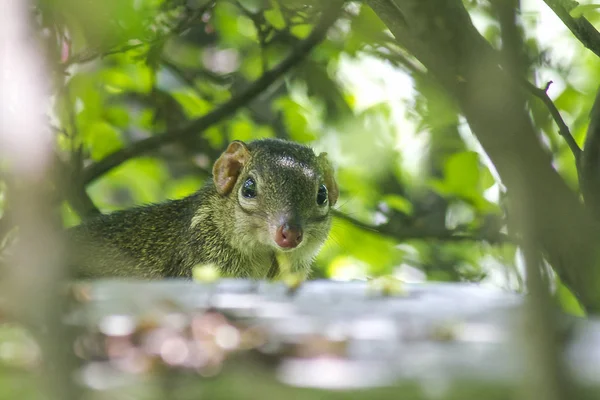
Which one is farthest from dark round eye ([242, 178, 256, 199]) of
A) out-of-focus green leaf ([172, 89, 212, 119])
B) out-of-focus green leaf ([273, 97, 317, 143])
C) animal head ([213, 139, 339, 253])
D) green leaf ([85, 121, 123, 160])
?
green leaf ([85, 121, 123, 160])

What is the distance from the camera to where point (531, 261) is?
78.7 inches

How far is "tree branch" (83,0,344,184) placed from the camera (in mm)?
7377

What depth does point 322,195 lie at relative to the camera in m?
6.75

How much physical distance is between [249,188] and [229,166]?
13.1 inches

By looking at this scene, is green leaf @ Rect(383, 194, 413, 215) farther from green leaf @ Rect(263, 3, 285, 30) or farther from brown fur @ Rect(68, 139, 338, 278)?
green leaf @ Rect(263, 3, 285, 30)

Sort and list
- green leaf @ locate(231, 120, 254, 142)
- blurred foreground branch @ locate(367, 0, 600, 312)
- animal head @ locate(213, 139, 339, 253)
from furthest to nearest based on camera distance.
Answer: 1. green leaf @ locate(231, 120, 254, 142)
2. animal head @ locate(213, 139, 339, 253)
3. blurred foreground branch @ locate(367, 0, 600, 312)

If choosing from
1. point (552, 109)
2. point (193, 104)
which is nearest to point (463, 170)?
point (552, 109)

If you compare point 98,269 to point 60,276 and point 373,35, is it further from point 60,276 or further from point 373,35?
point 60,276

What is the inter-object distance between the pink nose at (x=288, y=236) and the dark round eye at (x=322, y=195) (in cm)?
62

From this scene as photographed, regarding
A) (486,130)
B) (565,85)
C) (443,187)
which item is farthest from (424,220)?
(486,130)

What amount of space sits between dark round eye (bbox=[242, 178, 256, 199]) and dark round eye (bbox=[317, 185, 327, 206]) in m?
0.49

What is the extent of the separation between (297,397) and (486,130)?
1506mm

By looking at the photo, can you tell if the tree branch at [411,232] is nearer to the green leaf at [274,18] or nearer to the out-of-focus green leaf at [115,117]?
the green leaf at [274,18]

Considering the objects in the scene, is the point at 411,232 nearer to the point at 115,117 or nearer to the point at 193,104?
the point at 193,104
